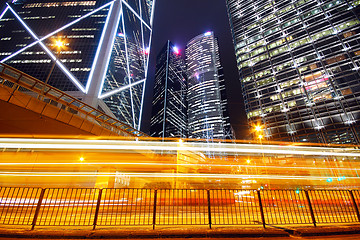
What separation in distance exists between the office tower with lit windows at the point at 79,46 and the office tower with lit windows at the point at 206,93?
10123 centimetres

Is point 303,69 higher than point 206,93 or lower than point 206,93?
lower

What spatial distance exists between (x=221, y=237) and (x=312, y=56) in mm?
61260

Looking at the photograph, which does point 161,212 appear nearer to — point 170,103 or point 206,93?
point 170,103

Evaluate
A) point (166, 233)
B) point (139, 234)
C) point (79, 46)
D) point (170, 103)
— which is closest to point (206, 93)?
point (170, 103)

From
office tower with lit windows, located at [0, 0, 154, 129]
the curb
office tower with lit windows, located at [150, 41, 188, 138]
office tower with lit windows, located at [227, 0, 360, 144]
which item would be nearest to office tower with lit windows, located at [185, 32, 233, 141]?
office tower with lit windows, located at [150, 41, 188, 138]

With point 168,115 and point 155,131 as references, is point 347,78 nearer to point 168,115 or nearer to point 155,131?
point 168,115

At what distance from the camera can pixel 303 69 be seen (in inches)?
1946

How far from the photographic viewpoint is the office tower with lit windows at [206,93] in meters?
171

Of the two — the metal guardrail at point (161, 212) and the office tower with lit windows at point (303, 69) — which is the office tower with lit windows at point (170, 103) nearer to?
the office tower with lit windows at point (303, 69)

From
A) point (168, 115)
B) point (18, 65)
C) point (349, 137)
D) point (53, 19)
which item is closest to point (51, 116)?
point (349, 137)

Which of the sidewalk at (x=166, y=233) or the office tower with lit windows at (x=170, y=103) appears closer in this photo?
the sidewalk at (x=166, y=233)

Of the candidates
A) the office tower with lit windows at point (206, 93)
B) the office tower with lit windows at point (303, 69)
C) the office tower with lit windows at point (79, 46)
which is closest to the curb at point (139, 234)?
the office tower with lit windows at point (303, 69)

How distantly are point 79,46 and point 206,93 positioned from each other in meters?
134

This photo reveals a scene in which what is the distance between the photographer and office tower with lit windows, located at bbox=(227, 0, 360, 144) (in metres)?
41.5
